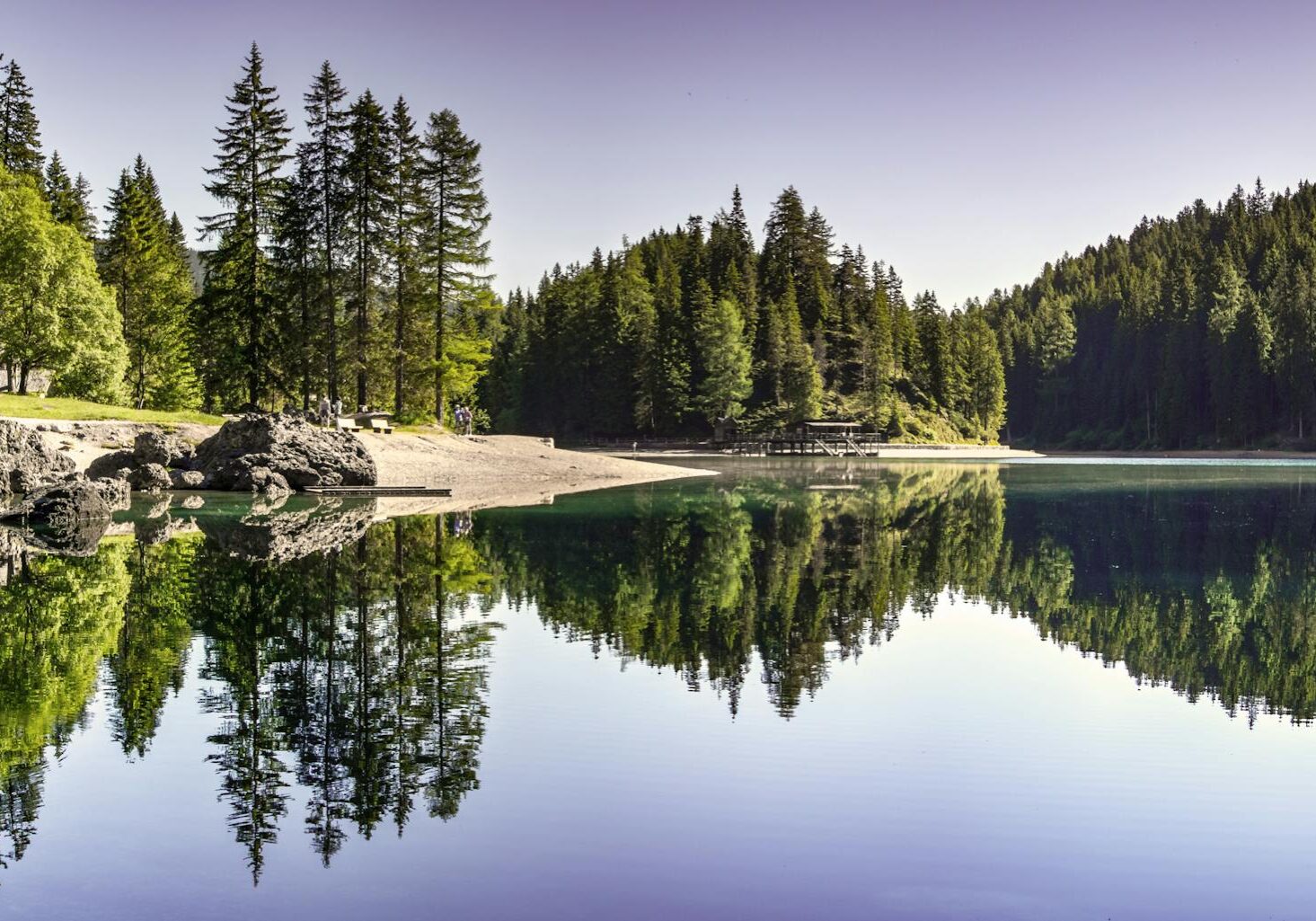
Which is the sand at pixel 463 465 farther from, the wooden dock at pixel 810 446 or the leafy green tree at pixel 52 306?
the wooden dock at pixel 810 446

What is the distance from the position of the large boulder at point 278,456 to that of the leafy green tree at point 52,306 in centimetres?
1368

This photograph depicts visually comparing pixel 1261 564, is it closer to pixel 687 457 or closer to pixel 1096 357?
pixel 687 457

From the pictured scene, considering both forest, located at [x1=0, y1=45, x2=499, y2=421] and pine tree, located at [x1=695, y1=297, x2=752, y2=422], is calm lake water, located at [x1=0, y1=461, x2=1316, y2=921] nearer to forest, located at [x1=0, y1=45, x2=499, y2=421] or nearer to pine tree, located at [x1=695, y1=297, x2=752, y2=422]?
forest, located at [x1=0, y1=45, x2=499, y2=421]

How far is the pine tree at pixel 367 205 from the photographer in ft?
190

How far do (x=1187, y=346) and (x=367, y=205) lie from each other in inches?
4438

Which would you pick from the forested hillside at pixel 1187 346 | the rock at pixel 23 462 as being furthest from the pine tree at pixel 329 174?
the forested hillside at pixel 1187 346

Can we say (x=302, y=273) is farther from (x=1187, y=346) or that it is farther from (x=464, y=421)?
(x=1187, y=346)

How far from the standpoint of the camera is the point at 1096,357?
17325 cm

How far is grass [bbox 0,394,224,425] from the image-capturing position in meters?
44.0

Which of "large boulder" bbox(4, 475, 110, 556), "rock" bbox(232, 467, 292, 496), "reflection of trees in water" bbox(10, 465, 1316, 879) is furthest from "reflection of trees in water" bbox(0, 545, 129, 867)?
"rock" bbox(232, 467, 292, 496)

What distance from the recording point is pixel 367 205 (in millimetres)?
58469

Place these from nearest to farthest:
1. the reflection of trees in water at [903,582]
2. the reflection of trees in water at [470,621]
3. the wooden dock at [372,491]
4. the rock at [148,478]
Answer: the reflection of trees in water at [470,621]
the reflection of trees in water at [903,582]
the rock at [148,478]
the wooden dock at [372,491]

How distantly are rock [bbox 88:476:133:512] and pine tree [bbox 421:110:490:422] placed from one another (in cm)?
2734

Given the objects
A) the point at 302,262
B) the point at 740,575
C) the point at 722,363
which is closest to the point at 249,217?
the point at 302,262
